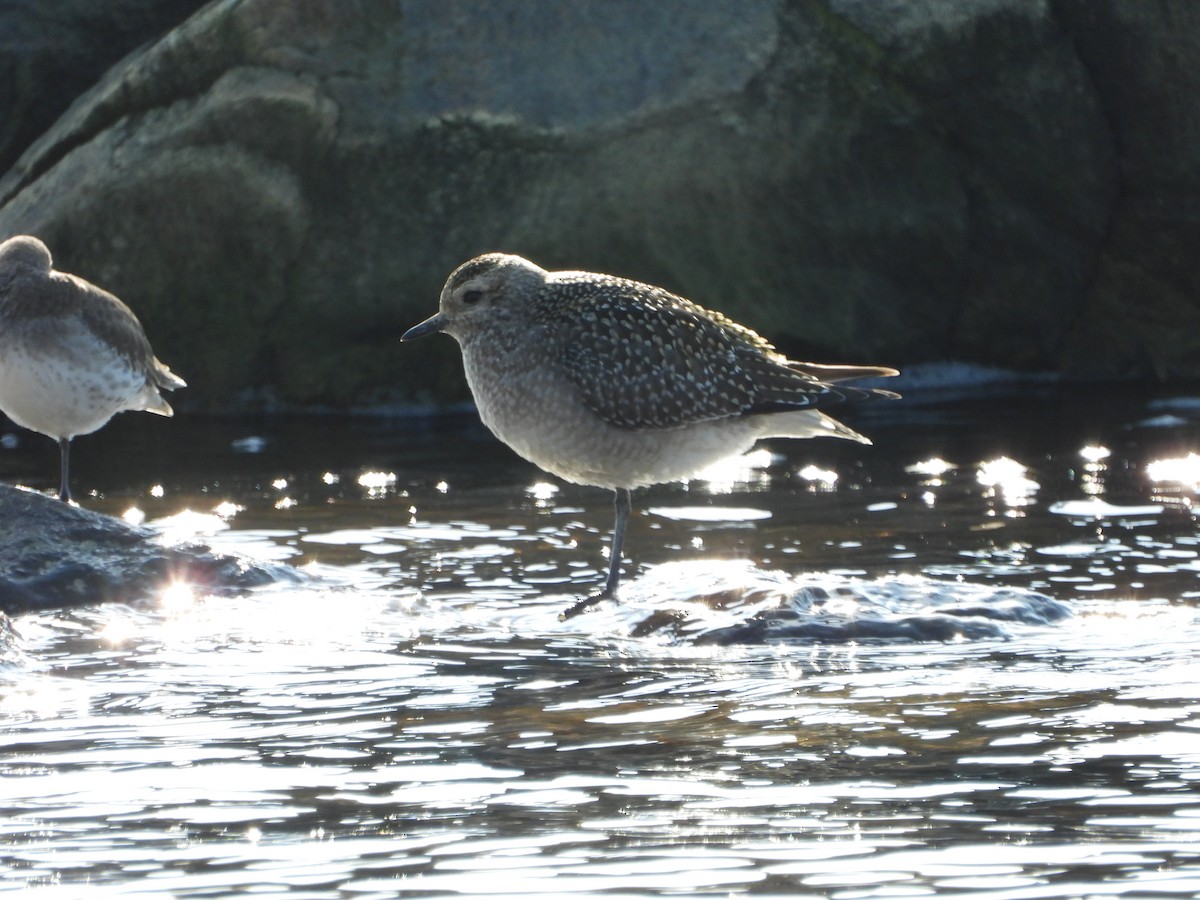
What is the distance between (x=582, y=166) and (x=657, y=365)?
463 centimetres

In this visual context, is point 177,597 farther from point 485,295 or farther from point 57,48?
point 57,48

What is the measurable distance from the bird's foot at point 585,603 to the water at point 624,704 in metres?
0.14

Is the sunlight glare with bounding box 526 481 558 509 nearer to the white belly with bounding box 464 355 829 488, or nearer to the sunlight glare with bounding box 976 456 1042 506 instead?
the white belly with bounding box 464 355 829 488

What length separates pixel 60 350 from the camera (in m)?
9.52

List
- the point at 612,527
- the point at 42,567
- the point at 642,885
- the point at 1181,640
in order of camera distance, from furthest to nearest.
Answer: the point at 612,527, the point at 42,567, the point at 1181,640, the point at 642,885

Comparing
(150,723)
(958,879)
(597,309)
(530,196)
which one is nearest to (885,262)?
(530,196)

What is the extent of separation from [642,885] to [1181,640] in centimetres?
305

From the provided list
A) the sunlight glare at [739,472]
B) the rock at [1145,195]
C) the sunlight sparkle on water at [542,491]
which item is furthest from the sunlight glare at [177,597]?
the rock at [1145,195]

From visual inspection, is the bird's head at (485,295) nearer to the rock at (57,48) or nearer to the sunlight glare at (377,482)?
the sunlight glare at (377,482)

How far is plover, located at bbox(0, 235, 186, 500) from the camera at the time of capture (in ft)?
31.2

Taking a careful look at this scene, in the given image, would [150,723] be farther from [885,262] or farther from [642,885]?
[885,262]

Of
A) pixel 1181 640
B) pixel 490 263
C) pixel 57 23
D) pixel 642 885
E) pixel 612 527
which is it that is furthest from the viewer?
pixel 57 23

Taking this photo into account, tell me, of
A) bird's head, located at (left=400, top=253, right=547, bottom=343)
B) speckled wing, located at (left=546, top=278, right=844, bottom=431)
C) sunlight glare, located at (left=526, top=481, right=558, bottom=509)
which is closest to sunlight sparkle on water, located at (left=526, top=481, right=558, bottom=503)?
sunlight glare, located at (left=526, top=481, right=558, bottom=509)

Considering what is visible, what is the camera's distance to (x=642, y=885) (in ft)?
14.3
